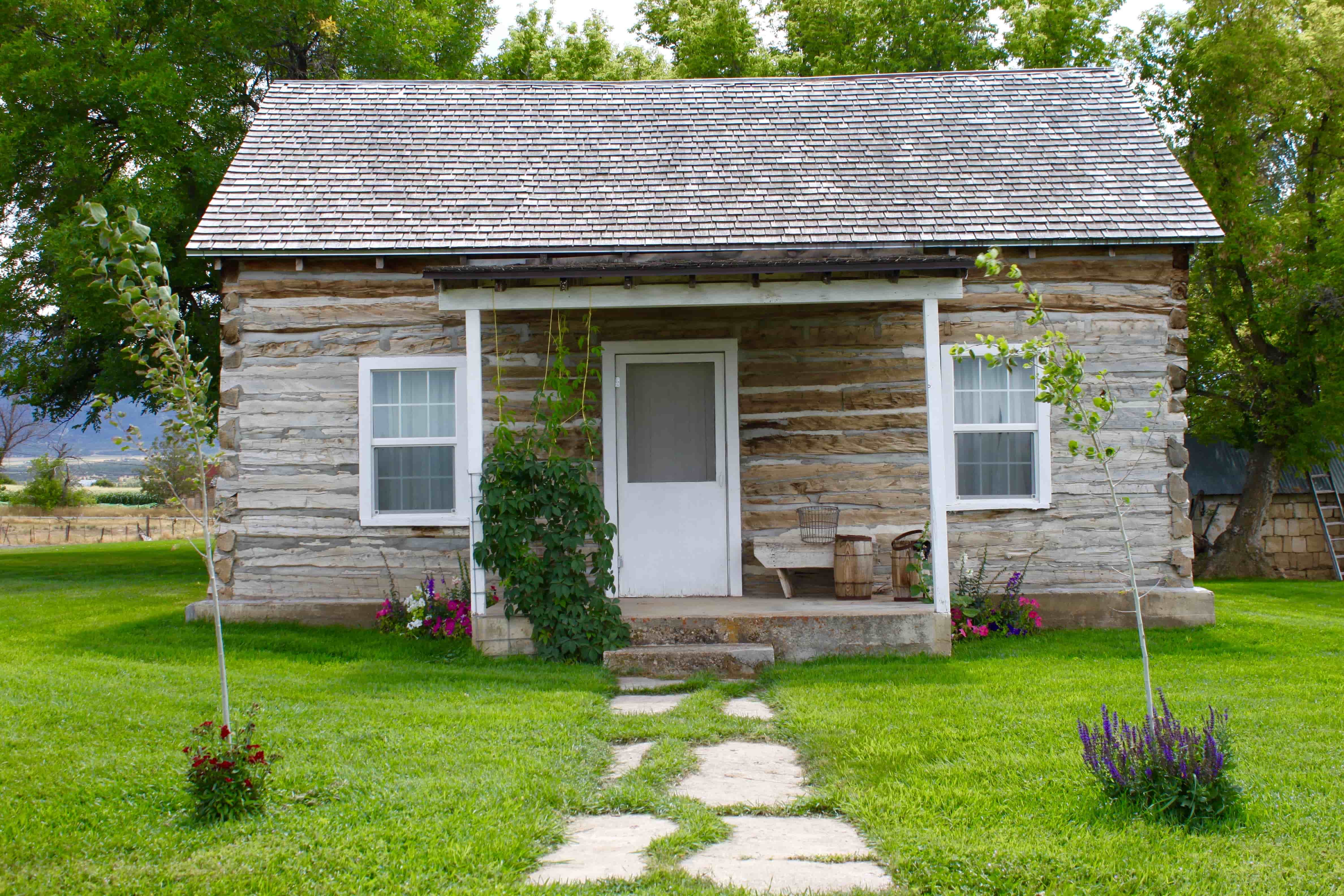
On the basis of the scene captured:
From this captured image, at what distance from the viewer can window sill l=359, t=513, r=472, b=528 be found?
951cm

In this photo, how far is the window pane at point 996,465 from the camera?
959 centimetres

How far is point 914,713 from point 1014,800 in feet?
5.36

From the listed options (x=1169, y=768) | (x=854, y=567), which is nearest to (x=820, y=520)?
(x=854, y=567)

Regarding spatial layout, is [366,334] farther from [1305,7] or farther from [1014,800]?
[1305,7]

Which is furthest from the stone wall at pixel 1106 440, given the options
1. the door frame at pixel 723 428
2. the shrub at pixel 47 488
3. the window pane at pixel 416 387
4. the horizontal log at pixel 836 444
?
the shrub at pixel 47 488

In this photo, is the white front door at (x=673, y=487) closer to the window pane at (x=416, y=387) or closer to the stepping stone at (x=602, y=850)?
the window pane at (x=416, y=387)

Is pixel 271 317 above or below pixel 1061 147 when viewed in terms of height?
below

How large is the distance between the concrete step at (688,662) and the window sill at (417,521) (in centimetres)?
244

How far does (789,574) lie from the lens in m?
9.43

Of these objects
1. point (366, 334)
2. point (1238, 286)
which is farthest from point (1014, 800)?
point (1238, 286)

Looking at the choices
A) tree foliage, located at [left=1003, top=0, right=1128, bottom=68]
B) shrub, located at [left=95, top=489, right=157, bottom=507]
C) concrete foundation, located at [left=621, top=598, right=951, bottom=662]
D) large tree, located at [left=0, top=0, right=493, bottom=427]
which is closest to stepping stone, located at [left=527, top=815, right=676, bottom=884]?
concrete foundation, located at [left=621, top=598, right=951, bottom=662]

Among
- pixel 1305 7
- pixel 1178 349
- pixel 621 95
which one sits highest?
pixel 1305 7

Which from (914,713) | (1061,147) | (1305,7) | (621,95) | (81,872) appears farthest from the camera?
(1305,7)

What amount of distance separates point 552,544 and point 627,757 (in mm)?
2731
